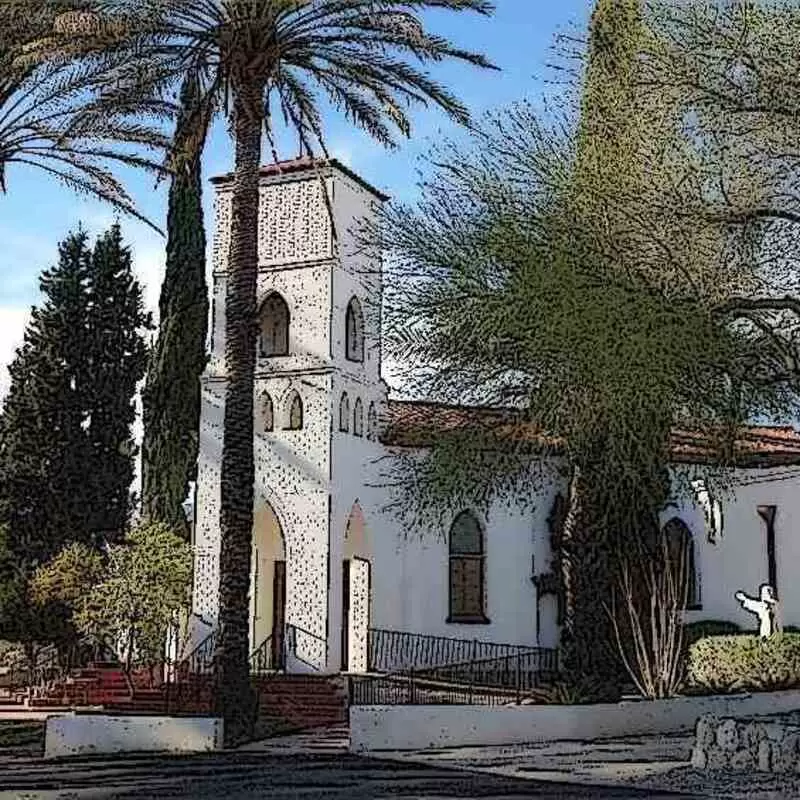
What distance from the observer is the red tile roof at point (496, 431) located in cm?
1867

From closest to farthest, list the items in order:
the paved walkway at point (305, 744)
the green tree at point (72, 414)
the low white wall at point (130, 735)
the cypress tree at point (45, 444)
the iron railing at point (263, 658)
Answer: the paved walkway at point (305, 744), the low white wall at point (130, 735), the iron railing at point (263, 658), the cypress tree at point (45, 444), the green tree at point (72, 414)

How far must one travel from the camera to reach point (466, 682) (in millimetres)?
24406

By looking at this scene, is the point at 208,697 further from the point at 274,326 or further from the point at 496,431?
the point at 274,326

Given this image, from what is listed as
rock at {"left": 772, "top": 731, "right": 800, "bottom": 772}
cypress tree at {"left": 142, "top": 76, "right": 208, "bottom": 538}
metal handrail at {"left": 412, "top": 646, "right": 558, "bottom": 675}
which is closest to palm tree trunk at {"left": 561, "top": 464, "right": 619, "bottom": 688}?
metal handrail at {"left": 412, "top": 646, "right": 558, "bottom": 675}

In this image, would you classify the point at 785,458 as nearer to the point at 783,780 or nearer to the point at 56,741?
the point at 783,780

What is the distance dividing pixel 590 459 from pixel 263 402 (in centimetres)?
932

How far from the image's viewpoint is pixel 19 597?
30.2 m

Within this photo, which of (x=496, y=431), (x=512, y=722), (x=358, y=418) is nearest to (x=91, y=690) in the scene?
(x=358, y=418)

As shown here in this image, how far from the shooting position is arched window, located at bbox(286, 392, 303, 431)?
26312mm

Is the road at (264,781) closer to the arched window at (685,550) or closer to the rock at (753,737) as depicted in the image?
the rock at (753,737)

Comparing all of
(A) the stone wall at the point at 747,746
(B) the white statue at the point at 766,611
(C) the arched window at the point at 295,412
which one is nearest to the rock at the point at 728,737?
(A) the stone wall at the point at 747,746

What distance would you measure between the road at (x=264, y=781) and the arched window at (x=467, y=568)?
9.45 m

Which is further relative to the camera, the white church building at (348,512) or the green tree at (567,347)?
the white church building at (348,512)

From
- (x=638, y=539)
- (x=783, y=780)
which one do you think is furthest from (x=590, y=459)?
(x=783, y=780)
